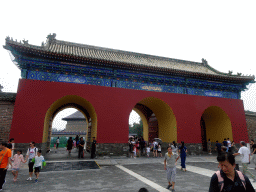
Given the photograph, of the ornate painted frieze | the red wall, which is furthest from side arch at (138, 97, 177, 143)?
the ornate painted frieze

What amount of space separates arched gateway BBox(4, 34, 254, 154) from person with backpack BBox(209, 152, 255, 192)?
8764 millimetres

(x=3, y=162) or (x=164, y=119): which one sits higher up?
(x=164, y=119)

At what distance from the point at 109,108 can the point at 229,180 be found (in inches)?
358

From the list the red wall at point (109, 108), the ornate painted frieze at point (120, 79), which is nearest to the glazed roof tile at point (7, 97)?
the red wall at point (109, 108)

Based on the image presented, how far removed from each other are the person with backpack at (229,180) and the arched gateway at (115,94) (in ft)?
28.8

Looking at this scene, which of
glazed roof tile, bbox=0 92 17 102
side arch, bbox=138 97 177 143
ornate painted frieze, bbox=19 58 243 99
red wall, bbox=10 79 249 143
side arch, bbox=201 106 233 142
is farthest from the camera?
side arch, bbox=201 106 233 142

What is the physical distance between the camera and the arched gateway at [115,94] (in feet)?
30.5

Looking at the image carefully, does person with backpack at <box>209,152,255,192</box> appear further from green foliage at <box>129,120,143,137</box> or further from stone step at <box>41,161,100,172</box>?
green foliage at <box>129,120,143,137</box>

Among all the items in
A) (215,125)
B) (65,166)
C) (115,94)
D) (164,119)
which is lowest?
(65,166)

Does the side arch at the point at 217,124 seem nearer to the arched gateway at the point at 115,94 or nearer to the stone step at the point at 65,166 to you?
the arched gateway at the point at 115,94

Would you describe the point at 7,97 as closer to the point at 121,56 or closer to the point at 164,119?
the point at 121,56

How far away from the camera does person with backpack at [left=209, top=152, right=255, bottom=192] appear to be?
1.71 metres

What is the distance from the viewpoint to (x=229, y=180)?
1.75 metres

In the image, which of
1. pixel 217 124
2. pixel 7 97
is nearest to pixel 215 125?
pixel 217 124
